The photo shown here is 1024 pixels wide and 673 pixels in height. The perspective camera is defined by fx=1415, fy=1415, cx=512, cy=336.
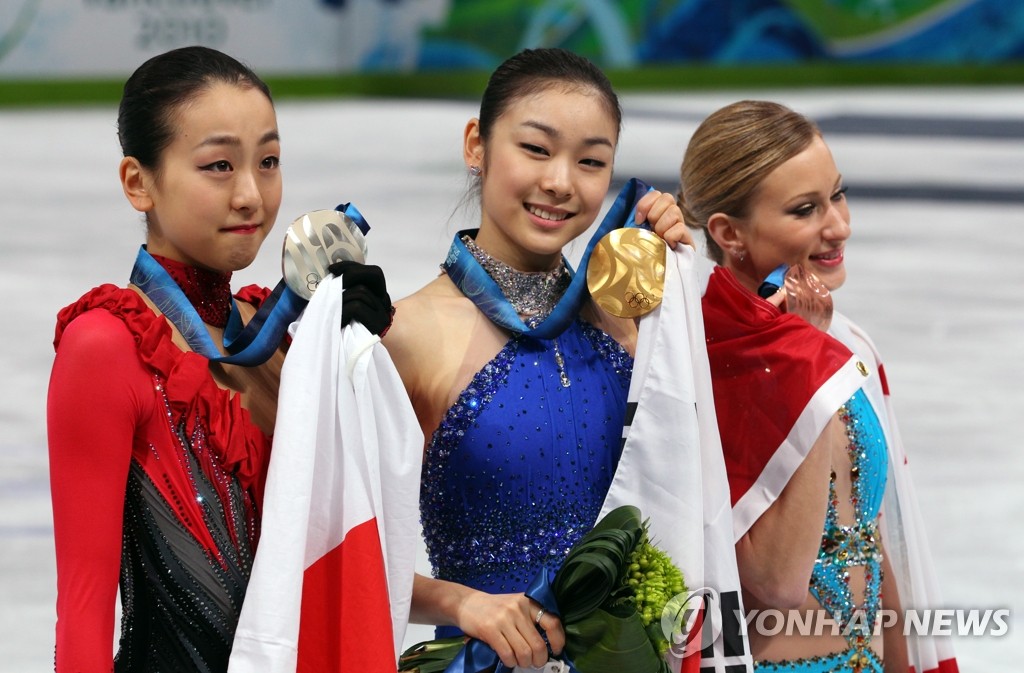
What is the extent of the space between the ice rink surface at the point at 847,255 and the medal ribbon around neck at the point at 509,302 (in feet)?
0.64

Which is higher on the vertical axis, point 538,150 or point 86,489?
point 538,150

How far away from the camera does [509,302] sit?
6.39 ft

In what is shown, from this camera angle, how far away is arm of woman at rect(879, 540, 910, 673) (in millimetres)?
2250

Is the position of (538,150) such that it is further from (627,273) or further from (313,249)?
(313,249)

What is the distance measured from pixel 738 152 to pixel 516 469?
0.69 meters

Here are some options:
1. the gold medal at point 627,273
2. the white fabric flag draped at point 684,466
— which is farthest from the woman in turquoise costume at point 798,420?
the gold medal at point 627,273

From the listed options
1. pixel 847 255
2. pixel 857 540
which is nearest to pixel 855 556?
pixel 857 540

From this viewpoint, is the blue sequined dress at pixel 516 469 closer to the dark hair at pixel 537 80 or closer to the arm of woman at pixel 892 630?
the dark hair at pixel 537 80

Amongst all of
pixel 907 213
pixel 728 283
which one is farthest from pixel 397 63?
pixel 728 283

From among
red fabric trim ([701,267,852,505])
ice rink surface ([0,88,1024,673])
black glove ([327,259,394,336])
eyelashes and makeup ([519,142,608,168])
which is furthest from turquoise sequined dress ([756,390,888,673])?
black glove ([327,259,394,336])

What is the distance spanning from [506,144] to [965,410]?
3.99 metres

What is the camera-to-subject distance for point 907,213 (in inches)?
405

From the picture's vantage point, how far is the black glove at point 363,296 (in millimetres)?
1658

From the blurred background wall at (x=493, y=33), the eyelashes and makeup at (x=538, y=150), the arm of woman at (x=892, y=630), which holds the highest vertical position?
the blurred background wall at (x=493, y=33)
